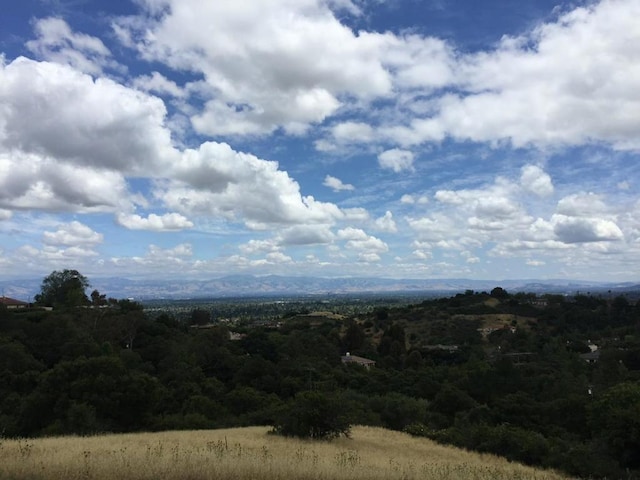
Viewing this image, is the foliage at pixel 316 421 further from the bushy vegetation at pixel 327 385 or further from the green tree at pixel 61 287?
the green tree at pixel 61 287

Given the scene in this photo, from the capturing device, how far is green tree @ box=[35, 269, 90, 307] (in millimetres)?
87206

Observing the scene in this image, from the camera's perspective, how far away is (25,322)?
191 ft

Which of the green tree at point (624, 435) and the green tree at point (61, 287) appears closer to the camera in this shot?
the green tree at point (624, 435)

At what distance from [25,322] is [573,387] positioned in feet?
184

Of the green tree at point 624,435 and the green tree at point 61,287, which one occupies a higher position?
the green tree at point 61,287


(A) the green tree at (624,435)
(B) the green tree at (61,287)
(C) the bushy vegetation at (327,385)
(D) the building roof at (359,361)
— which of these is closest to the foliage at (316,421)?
(C) the bushy vegetation at (327,385)

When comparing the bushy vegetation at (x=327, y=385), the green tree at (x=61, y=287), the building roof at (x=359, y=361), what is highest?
the green tree at (x=61, y=287)

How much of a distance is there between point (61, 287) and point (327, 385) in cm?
6486

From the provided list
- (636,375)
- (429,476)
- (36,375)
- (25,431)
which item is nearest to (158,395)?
(25,431)

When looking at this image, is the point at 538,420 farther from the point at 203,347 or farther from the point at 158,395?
the point at 203,347

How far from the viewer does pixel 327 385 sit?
44.3m

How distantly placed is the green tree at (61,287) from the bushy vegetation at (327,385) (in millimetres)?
941

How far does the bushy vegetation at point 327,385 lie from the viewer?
77.9 feet

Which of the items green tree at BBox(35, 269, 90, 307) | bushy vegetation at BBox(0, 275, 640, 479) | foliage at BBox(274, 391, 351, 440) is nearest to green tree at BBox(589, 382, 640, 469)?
bushy vegetation at BBox(0, 275, 640, 479)
